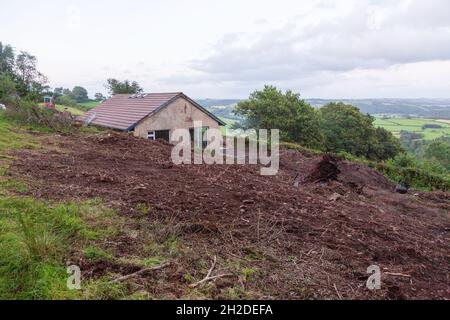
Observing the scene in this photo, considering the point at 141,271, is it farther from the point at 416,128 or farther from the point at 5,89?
the point at 416,128

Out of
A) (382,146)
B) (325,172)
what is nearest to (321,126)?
(382,146)

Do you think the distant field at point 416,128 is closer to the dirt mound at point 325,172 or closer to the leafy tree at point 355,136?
the leafy tree at point 355,136

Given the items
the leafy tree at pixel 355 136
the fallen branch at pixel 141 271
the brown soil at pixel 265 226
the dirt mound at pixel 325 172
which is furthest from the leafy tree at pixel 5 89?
the leafy tree at pixel 355 136

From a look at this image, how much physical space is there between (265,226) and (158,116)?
12614 millimetres

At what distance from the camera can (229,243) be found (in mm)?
3332

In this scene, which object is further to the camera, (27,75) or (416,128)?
(416,128)

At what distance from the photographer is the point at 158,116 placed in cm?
1559

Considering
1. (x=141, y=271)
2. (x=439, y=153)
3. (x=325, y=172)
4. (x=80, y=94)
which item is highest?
(x=80, y=94)

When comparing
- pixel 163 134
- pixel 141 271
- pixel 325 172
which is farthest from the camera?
pixel 163 134

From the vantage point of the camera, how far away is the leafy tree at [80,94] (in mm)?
45938

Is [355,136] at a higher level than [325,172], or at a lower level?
lower

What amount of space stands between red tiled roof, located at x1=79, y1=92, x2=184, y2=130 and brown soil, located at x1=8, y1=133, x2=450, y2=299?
8.33m

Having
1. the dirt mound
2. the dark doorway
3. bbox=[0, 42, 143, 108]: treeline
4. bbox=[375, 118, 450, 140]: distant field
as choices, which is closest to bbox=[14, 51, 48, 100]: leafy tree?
bbox=[0, 42, 143, 108]: treeline
